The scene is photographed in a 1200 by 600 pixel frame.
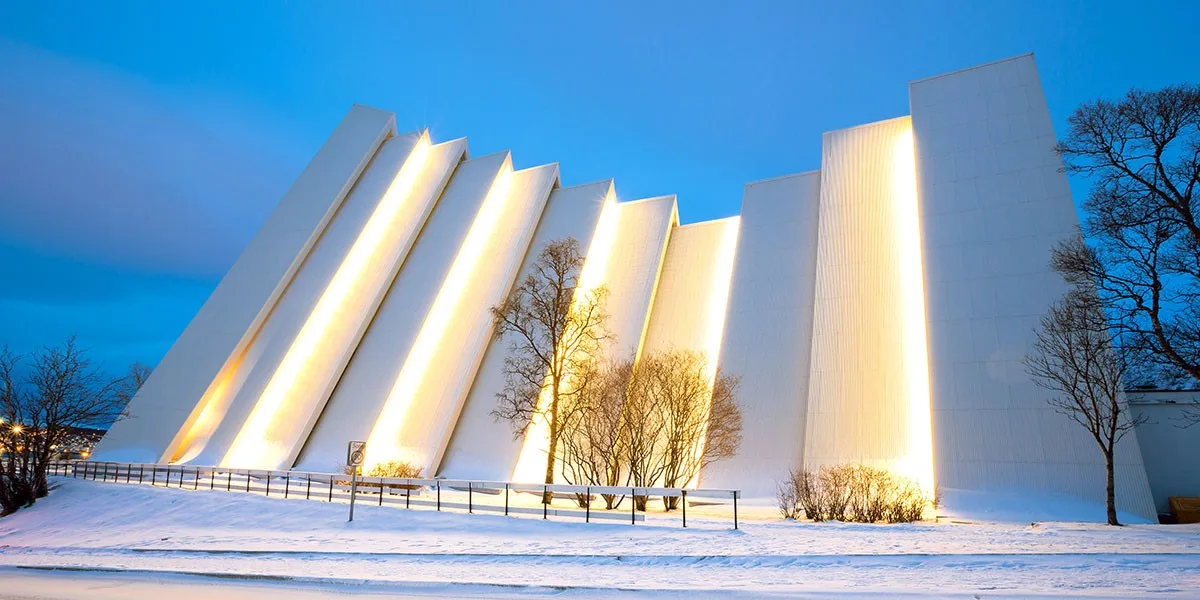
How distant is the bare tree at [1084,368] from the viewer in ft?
41.5

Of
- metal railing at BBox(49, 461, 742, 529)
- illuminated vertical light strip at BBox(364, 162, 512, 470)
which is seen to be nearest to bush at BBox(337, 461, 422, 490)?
illuminated vertical light strip at BBox(364, 162, 512, 470)

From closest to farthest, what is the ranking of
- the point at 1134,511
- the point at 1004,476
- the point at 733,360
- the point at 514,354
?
the point at 1134,511
the point at 1004,476
the point at 733,360
the point at 514,354

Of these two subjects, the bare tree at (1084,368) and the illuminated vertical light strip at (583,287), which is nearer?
the bare tree at (1084,368)

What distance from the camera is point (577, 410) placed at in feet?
59.4

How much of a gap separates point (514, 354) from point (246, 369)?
376 inches

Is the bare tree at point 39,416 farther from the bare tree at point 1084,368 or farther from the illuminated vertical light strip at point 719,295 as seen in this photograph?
the bare tree at point 1084,368

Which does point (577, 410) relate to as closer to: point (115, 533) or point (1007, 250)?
point (115, 533)

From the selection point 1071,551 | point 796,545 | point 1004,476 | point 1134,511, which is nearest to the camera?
point 1071,551

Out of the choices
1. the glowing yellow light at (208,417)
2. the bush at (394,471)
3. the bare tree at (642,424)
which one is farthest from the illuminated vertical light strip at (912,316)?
the glowing yellow light at (208,417)

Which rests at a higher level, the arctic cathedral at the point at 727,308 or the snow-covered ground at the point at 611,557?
the arctic cathedral at the point at 727,308

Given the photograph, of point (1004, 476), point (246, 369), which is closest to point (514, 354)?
point (246, 369)

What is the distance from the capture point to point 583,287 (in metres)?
23.4

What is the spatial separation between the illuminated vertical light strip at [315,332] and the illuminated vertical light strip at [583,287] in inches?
309

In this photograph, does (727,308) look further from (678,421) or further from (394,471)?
(394,471)
